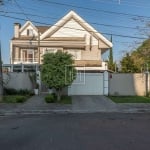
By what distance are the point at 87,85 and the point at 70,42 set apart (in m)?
10.4

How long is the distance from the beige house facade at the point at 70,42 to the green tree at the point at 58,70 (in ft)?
50.2

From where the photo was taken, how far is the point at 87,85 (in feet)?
107

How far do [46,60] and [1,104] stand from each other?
450 cm

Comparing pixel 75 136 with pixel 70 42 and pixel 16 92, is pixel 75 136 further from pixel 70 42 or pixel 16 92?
pixel 70 42

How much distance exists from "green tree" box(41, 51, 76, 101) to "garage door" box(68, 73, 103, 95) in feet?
21.6

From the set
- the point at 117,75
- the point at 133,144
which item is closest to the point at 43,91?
the point at 117,75

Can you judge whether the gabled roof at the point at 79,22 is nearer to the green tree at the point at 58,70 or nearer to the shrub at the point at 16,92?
the shrub at the point at 16,92

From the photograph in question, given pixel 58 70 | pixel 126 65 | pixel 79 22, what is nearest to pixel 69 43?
pixel 79 22

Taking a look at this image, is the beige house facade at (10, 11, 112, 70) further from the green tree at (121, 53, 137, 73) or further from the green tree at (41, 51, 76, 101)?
the green tree at (41, 51, 76, 101)

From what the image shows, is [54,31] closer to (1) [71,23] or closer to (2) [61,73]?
(1) [71,23]

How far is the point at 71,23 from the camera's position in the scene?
4269 cm

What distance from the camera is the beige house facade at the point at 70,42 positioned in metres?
41.6

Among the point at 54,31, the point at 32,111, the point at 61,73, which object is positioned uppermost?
the point at 54,31

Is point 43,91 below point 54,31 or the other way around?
below
